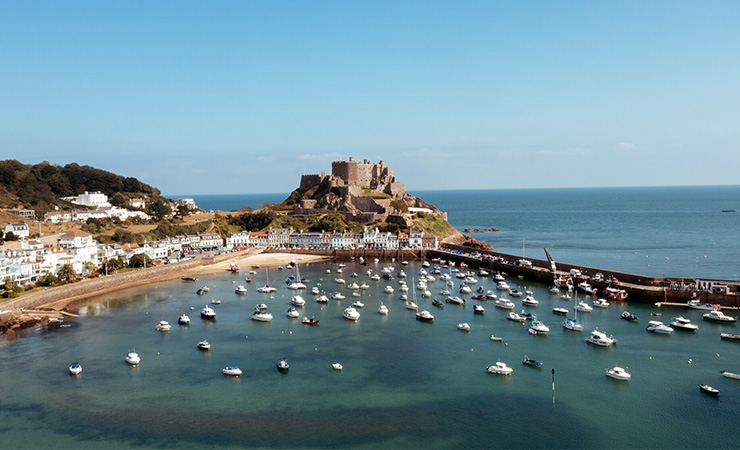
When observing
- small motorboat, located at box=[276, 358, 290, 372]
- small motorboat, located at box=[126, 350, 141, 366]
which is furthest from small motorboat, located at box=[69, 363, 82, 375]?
small motorboat, located at box=[276, 358, 290, 372]

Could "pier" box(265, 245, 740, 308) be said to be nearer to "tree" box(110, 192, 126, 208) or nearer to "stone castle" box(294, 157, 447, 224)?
"stone castle" box(294, 157, 447, 224)

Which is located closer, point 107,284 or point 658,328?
point 658,328

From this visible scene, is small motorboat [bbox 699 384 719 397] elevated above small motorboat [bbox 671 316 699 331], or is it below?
below

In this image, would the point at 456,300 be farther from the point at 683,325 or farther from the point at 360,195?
the point at 360,195

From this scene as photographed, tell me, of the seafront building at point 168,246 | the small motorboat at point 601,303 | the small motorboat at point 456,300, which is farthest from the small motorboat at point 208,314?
the small motorboat at point 601,303

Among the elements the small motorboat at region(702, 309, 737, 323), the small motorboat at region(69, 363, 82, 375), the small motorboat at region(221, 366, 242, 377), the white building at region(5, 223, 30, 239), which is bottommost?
the small motorboat at region(69, 363, 82, 375)

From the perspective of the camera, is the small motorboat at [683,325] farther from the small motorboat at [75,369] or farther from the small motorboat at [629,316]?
the small motorboat at [75,369]

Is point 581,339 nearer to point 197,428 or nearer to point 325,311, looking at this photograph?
point 325,311

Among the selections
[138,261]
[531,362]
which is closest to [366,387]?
[531,362]
